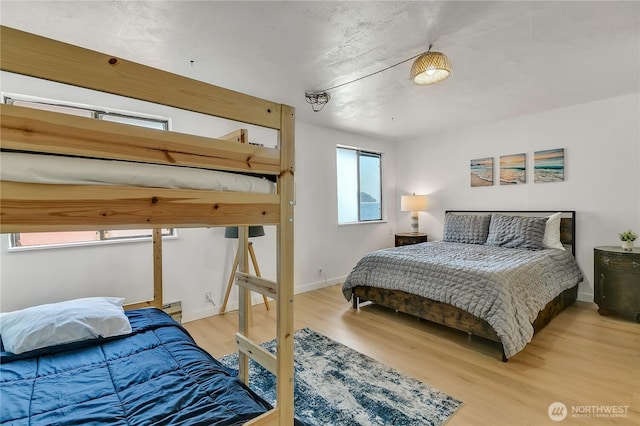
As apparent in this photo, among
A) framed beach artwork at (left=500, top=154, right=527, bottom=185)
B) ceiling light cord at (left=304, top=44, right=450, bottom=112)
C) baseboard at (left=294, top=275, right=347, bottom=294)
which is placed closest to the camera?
ceiling light cord at (left=304, top=44, right=450, bottom=112)

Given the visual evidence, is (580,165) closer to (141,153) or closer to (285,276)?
(285,276)

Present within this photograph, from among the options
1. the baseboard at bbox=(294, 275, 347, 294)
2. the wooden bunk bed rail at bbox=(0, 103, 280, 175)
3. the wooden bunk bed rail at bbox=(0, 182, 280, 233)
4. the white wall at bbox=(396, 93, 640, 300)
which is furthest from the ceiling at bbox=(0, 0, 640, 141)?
the baseboard at bbox=(294, 275, 347, 294)

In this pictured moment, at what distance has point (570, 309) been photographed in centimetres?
338

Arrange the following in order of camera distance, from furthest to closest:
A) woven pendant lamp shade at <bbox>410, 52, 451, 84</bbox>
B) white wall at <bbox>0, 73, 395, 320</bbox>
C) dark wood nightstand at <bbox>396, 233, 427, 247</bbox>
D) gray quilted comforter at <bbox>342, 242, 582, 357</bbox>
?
dark wood nightstand at <bbox>396, 233, 427, 247</bbox>
white wall at <bbox>0, 73, 395, 320</bbox>
gray quilted comforter at <bbox>342, 242, 582, 357</bbox>
woven pendant lamp shade at <bbox>410, 52, 451, 84</bbox>

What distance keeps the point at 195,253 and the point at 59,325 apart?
1.57 metres

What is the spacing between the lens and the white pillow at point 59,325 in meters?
1.60

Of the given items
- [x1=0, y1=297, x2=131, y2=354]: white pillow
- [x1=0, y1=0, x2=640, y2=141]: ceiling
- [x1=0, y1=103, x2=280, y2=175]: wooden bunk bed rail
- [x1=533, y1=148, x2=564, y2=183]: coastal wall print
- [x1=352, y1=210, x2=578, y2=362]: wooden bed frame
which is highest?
[x1=0, y1=0, x2=640, y2=141]: ceiling

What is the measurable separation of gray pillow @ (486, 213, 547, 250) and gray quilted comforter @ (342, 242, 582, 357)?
0.58 ft

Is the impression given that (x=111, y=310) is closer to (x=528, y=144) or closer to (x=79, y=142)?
(x=79, y=142)

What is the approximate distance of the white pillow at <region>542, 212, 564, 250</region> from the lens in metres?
3.61

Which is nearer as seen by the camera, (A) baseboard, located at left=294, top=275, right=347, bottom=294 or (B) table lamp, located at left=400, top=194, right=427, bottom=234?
(A) baseboard, located at left=294, top=275, right=347, bottom=294

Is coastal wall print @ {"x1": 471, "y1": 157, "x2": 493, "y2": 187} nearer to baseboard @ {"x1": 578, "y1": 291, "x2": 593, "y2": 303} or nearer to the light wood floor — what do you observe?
baseboard @ {"x1": 578, "y1": 291, "x2": 593, "y2": 303}

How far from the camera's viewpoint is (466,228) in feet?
13.9

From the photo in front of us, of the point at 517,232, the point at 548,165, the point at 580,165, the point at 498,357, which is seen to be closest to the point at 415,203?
the point at 517,232
